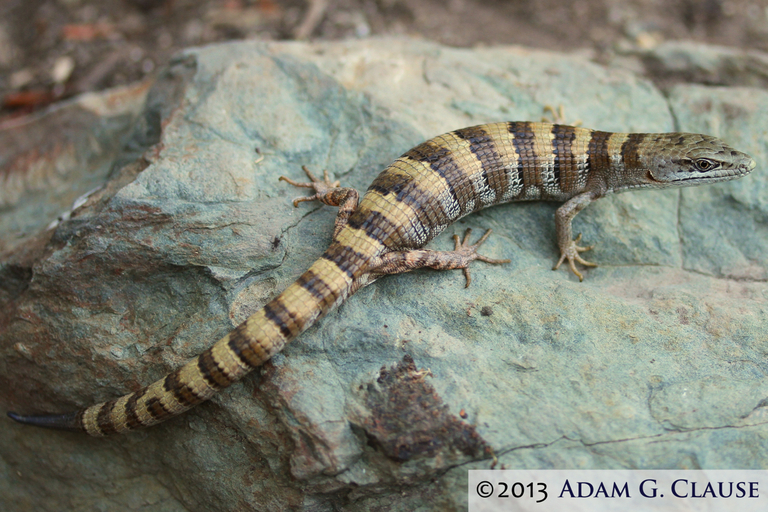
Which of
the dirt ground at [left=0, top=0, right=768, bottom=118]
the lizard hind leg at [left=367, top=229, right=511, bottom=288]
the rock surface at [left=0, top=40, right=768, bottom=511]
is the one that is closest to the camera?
the rock surface at [left=0, top=40, right=768, bottom=511]

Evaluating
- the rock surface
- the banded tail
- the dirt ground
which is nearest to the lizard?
the banded tail

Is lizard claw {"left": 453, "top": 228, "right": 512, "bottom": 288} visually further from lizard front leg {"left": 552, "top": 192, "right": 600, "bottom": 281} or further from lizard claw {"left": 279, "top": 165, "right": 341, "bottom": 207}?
lizard claw {"left": 279, "top": 165, "right": 341, "bottom": 207}

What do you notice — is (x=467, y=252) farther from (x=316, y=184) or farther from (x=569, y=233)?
(x=316, y=184)

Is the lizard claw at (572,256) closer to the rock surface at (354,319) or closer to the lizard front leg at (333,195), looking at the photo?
the rock surface at (354,319)

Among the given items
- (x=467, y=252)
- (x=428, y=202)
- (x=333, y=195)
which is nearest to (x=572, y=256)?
(x=467, y=252)

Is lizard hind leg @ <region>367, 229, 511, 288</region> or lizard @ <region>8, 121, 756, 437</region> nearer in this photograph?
lizard @ <region>8, 121, 756, 437</region>

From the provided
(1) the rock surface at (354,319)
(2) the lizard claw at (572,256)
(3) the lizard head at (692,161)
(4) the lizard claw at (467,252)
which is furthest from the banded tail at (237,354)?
(3) the lizard head at (692,161)

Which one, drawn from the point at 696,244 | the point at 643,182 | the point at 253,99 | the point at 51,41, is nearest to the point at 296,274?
the point at 253,99
